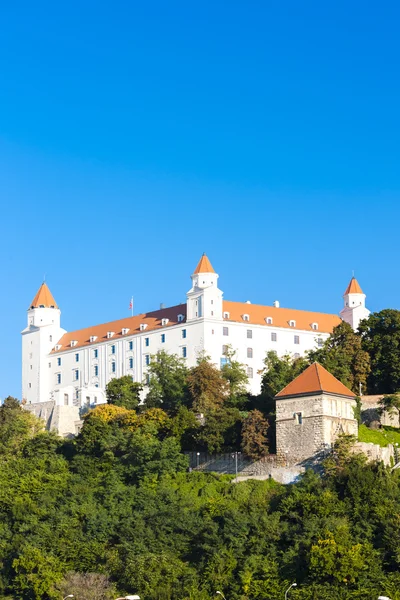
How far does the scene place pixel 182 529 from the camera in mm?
69750

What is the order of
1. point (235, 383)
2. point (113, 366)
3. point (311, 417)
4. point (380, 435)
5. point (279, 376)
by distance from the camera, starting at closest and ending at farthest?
point (311, 417), point (380, 435), point (279, 376), point (235, 383), point (113, 366)

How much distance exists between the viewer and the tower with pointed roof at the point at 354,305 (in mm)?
111938

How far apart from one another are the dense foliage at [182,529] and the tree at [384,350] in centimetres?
1324

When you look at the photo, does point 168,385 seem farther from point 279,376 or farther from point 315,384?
point 315,384

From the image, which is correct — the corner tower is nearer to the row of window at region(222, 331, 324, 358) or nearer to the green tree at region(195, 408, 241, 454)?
the row of window at region(222, 331, 324, 358)

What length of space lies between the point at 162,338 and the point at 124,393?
14.5 m

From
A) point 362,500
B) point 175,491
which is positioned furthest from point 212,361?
point 362,500

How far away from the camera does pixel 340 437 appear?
71.8 m

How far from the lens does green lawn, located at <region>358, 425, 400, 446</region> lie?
75938mm

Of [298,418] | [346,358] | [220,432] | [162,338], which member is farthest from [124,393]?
[298,418]

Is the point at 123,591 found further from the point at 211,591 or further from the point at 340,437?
the point at 340,437

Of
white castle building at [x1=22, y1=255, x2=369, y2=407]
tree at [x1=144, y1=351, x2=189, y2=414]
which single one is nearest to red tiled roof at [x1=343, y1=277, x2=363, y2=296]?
white castle building at [x1=22, y1=255, x2=369, y2=407]

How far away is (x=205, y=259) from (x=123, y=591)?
45617 mm

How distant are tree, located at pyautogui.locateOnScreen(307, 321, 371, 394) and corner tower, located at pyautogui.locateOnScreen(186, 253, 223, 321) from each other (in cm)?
1895
